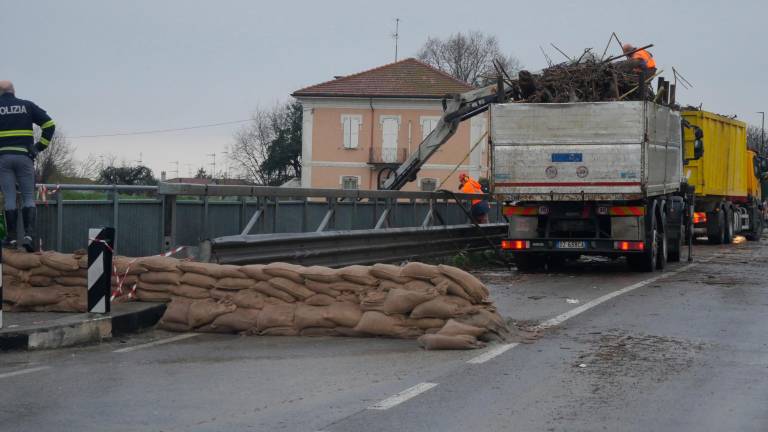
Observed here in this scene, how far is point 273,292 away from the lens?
10336mm

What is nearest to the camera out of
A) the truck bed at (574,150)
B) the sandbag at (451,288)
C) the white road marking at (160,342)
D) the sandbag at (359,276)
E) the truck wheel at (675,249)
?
the white road marking at (160,342)

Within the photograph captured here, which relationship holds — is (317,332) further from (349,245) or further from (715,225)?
(715,225)

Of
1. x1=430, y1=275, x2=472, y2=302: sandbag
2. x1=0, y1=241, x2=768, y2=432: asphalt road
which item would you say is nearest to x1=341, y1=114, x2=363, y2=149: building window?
x1=0, y1=241, x2=768, y2=432: asphalt road

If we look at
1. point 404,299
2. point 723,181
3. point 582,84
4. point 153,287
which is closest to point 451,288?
point 404,299

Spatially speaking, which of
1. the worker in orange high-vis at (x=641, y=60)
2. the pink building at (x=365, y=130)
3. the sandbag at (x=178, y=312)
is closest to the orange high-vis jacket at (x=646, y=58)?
the worker in orange high-vis at (x=641, y=60)

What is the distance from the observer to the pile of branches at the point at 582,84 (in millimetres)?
18203

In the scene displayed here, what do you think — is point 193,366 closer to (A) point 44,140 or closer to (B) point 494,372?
(B) point 494,372

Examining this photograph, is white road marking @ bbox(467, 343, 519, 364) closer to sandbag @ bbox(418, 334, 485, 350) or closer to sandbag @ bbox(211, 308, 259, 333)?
sandbag @ bbox(418, 334, 485, 350)

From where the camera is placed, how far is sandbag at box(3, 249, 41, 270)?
1091 centimetres

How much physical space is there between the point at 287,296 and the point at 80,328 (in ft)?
6.37

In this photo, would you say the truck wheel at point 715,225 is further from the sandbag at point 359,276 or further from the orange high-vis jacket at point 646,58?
the sandbag at point 359,276

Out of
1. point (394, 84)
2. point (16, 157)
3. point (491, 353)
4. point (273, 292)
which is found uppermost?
point (394, 84)

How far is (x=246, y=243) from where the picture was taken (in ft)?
43.3

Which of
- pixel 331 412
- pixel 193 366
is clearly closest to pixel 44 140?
pixel 193 366
